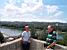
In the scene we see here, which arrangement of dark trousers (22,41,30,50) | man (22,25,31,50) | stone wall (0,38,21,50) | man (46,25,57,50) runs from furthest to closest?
1. dark trousers (22,41,30,50)
2. man (22,25,31,50)
3. stone wall (0,38,21,50)
4. man (46,25,57,50)

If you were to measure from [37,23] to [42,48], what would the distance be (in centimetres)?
1256

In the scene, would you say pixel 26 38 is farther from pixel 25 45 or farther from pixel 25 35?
pixel 25 45

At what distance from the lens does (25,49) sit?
30.3 ft

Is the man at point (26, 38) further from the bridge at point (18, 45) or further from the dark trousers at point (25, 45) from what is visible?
the bridge at point (18, 45)

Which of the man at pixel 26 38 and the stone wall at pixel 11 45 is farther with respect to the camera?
the man at pixel 26 38

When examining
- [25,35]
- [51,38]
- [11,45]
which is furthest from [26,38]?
[51,38]

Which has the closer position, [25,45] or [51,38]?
[51,38]

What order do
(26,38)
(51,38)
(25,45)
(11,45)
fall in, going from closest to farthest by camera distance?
(51,38)
(11,45)
(26,38)
(25,45)

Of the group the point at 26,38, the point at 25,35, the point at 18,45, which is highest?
the point at 25,35

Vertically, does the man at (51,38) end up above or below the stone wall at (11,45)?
above

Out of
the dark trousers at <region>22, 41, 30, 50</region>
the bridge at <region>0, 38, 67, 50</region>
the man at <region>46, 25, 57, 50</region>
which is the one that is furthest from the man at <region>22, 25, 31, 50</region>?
the man at <region>46, 25, 57, 50</region>

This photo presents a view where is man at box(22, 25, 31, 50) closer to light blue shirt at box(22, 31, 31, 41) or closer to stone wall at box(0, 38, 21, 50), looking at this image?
light blue shirt at box(22, 31, 31, 41)

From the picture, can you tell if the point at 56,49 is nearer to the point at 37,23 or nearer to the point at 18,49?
the point at 18,49

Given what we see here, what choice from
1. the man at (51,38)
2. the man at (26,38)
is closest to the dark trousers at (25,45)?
the man at (26,38)
